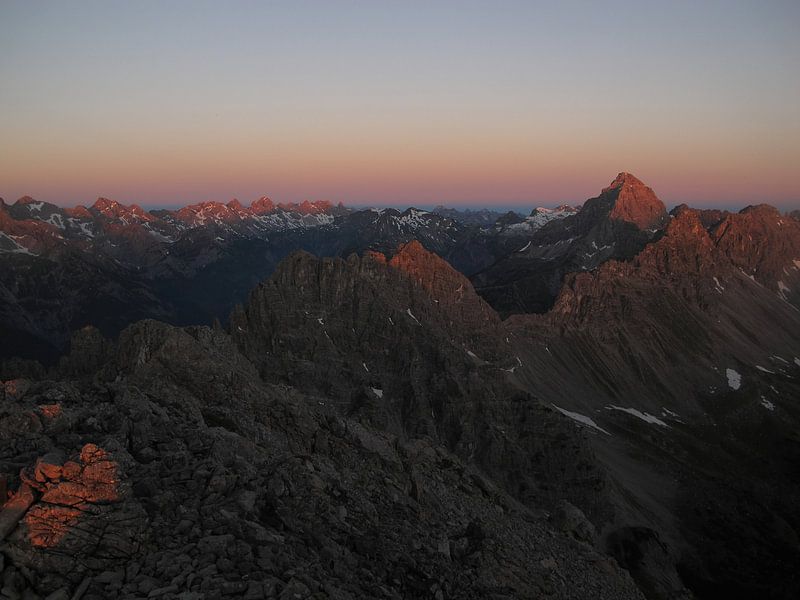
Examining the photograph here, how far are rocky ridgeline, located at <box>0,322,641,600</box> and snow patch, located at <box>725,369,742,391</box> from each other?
17664 centimetres

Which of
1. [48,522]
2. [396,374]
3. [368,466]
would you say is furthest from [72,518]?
[396,374]

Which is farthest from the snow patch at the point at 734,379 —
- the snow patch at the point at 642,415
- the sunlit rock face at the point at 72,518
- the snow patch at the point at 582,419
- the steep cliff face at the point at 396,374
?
the sunlit rock face at the point at 72,518

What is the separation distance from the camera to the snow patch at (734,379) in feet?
625

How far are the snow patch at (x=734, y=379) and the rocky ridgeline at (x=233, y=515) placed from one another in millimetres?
176643

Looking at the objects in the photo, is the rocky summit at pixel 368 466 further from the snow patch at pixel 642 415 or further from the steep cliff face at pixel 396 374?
the snow patch at pixel 642 415

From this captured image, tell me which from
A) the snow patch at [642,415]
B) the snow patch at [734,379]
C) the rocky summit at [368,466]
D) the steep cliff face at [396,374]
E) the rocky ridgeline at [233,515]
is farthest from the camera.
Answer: the snow patch at [734,379]

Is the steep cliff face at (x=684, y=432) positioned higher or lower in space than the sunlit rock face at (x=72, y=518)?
lower

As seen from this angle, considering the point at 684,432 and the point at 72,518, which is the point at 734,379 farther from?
the point at 72,518

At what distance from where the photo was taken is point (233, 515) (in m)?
21.2

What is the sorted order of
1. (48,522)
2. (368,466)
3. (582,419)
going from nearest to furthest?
1. (48,522)
2. (368,466)
3. (582,419)

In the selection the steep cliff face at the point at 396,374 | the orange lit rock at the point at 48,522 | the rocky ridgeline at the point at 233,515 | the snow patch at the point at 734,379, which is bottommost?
the snow patch at the point at 734,379

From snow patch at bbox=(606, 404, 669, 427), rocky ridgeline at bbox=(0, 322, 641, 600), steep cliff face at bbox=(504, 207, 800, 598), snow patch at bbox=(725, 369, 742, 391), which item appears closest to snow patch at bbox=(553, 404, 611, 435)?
steep cliff face at bbox=(504, 207, 800, 598)

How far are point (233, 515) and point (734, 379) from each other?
213680 millimetres

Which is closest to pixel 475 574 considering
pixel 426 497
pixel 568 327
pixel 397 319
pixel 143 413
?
pixel 426 497
